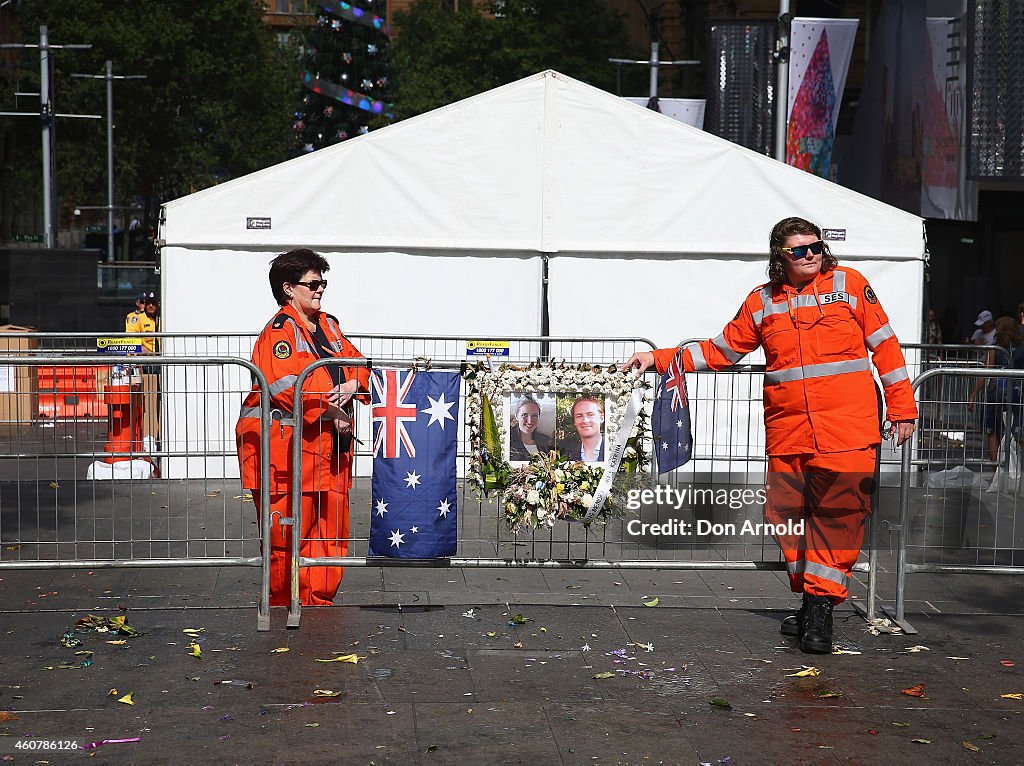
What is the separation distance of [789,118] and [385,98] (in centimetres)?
943

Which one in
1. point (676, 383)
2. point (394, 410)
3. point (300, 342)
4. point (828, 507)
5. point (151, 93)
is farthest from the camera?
point (151, 93)

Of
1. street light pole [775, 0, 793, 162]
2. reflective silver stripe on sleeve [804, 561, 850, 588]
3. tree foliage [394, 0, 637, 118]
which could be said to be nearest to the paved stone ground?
reflective silver stripe on sleeve [804, 561, 850, 588]

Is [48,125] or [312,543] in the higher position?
[48,125]

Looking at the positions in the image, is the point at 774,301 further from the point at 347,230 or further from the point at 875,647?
the point at 347,230

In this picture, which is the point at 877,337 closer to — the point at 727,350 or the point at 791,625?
the point at 727,350

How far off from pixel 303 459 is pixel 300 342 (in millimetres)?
608

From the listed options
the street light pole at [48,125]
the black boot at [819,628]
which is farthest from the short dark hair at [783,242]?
the street light pole at [48,125]

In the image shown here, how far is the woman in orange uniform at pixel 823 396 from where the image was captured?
646 centimetres

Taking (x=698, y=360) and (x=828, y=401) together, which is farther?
(x=698, y=360)

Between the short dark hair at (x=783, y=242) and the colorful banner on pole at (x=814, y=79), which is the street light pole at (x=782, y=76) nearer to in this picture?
the colorful banner on pole at (x=814, y=79)

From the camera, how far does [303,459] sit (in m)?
7.08

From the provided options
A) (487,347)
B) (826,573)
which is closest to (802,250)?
(826,573)

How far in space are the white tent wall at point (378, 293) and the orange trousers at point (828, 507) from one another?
5.81 metres

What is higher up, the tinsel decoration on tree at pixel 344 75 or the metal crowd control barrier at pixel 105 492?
the tinsel decoration on tree at pixel 344 75
